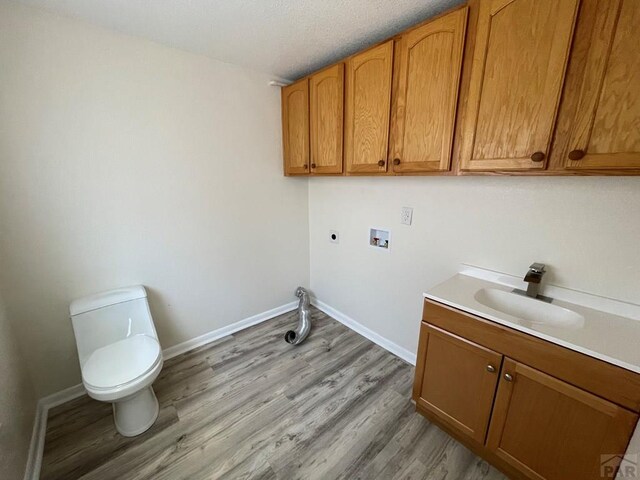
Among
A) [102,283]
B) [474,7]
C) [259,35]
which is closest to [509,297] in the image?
[474,7]

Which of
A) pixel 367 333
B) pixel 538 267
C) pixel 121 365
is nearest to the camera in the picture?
pixel 538 267

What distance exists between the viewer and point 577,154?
3.26ft

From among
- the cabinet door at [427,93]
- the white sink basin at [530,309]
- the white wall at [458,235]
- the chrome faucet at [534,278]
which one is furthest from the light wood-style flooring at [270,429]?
the cabinet door at [427,93]

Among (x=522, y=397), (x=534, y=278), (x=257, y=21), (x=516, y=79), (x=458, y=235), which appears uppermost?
(x=257, y=21)

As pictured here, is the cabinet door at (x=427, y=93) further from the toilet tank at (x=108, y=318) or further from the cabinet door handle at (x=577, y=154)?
the toilet tank at (x=108, y=318)

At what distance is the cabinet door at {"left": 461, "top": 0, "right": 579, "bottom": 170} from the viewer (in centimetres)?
100

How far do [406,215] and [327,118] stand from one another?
948 millimetres

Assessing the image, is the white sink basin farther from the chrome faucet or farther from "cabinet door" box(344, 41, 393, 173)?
"cabinet door" box(344, 41, 393, 173)

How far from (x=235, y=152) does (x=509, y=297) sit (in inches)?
86.3

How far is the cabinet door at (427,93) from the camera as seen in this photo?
126 centimetres

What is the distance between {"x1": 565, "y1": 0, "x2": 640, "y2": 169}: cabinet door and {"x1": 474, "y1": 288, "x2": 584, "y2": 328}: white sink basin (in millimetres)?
691

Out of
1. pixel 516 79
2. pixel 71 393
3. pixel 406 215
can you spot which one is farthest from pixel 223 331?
pixel 516 79

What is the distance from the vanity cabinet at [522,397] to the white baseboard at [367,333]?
0.53 m

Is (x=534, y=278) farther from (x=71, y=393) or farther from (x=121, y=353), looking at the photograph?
(x=71, y=393)
